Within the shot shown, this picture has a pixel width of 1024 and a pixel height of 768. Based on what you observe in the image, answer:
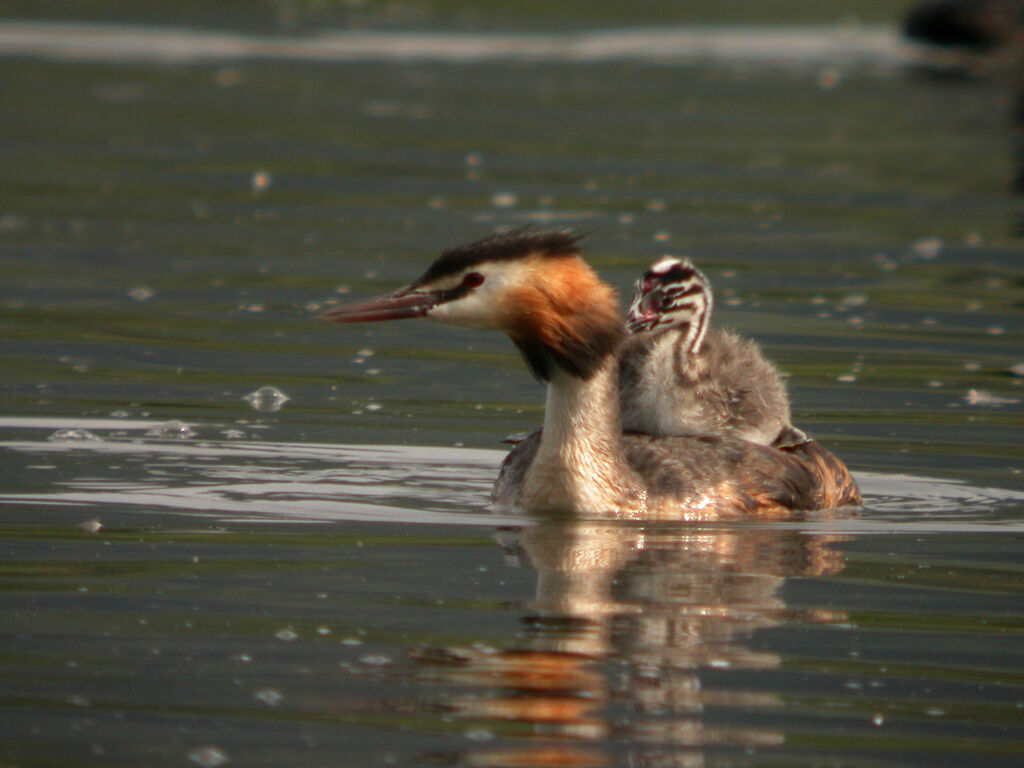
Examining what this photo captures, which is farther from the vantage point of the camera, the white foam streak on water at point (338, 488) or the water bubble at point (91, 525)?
the white foam streak on water at point (338, 488)

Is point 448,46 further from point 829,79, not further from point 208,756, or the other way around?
point 208,756

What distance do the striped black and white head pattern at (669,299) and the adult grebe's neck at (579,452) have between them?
0.70 metres

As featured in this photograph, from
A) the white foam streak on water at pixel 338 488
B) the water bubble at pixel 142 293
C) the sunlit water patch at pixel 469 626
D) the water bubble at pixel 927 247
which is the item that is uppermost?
the water bubble at pixel 927 247

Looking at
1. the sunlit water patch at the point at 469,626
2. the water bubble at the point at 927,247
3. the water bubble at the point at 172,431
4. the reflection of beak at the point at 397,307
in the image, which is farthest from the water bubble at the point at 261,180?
the reflection of beak at the point at 397,307

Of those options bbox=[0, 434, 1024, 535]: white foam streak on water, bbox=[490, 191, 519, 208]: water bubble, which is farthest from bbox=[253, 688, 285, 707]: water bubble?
bbox=[490, 191, 519, 208]: water bubble

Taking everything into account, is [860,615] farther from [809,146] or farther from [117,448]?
[809,146]

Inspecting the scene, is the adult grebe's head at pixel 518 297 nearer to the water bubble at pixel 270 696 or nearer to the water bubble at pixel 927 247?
the water bubble at pixel 270 696

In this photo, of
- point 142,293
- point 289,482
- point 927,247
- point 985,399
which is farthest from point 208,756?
point 927,247

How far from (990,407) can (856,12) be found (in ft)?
112

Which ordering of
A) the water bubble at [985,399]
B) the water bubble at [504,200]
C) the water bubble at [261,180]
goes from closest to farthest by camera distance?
1. the water bubble at [985,399]
2. the water bubble at [504,200]
3. the water bubble at [261,180]

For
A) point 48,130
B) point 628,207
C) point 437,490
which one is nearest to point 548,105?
point 48,130

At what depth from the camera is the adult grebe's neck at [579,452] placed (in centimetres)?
853

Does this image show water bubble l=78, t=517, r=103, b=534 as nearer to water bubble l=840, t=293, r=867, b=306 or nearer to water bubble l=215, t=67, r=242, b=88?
water bubble l=840, t=293, r=867, b=306

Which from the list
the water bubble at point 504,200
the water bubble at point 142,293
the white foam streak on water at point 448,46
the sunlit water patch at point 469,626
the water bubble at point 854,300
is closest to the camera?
the sunlit water patch at point 469,626
